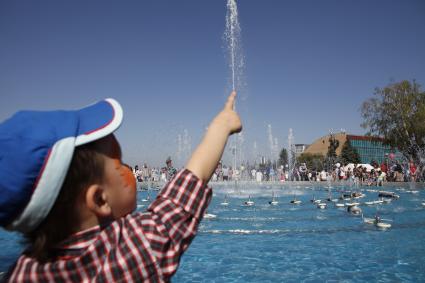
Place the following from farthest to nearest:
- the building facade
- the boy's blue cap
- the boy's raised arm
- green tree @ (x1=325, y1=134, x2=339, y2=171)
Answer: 1. the building facade
2. green tree @ (x1=325, y1=134, x2=339, y2=171)
3. the boy's raised arm
4. the boy's blue cap

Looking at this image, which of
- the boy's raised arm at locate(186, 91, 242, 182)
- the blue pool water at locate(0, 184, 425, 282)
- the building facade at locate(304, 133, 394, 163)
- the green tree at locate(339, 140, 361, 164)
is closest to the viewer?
the boy's raised arm at locate(186, 91, 242, 182)

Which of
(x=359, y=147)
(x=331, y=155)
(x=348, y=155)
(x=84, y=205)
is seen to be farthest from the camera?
(x=359, y=147)

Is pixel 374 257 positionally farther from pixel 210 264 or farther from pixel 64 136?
pixel 64 136

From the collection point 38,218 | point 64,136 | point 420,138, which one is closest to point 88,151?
point 64,136

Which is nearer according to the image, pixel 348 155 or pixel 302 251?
pixel 302 251

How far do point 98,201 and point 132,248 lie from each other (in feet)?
0.55

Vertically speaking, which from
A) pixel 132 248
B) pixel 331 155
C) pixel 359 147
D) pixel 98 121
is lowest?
pixel 132 248

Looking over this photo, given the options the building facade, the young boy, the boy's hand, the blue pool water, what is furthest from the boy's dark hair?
the building facade

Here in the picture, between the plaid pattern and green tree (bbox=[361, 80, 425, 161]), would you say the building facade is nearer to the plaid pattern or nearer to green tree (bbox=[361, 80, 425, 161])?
green tree (bbox=[361, 80, 425, 161])

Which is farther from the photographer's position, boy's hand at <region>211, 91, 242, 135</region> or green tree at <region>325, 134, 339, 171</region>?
green tree at <region>325, 134, 339, 171</region>

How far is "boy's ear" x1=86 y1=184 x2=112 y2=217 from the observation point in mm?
1041

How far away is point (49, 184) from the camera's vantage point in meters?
0.96

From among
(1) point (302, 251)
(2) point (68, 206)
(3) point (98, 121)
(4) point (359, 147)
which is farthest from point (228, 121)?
(4) point (359, 147)

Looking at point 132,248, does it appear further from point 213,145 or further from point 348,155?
point 348,155
